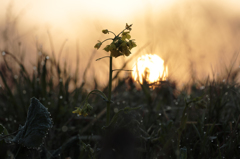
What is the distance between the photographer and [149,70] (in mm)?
2697

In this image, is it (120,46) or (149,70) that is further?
(149,70)

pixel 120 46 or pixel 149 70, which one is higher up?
pixel 149 70

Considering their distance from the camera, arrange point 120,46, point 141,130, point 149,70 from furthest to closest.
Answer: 1. point 149,70
2. point 141,130
3. point 120,46

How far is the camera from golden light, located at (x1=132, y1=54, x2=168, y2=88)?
2.53 metres

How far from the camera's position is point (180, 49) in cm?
319

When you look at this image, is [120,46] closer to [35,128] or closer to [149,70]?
[35,128]

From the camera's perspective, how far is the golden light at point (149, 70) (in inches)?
99.7

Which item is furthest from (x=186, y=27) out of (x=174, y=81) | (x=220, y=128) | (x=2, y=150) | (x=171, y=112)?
(x=2, y=150)

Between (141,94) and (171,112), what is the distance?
Answer: 649 mm

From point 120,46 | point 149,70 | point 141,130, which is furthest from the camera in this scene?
point 149,70

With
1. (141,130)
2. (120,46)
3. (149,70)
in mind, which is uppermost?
(149,70)

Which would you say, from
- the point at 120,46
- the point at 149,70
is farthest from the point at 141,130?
the point at 149,70

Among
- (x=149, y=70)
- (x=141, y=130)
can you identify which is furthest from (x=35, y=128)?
(x=149, y=70)

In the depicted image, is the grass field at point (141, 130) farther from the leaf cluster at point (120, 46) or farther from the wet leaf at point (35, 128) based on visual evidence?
the leaf cluster at point (120, 46)
